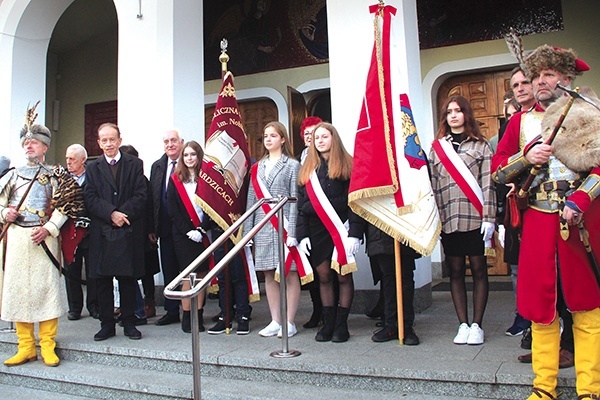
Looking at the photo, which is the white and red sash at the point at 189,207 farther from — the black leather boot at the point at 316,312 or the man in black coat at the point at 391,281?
the man in black coat at the point at 391,281

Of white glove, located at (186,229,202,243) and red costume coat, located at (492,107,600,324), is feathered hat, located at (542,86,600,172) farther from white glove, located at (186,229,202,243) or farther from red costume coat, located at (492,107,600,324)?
white glove, located at (186,229,202,243)

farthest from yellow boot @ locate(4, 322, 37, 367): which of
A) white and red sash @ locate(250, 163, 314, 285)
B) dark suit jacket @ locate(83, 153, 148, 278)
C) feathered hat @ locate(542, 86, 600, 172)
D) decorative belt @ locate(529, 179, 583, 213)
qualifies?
feathered hat @ locate(542, 86, 600, 172)

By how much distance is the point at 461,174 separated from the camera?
3684 millimetres

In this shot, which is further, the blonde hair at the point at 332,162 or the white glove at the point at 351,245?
the blonde hair at the point at 332,162

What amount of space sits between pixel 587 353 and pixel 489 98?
5161 millimetres

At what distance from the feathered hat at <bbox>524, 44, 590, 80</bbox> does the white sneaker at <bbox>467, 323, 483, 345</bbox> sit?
1.73 meters

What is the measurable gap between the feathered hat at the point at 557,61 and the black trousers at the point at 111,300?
3.40 m

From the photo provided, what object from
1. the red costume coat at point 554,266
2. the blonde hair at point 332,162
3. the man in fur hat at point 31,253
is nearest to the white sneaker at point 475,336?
the red costume coat at point 554,266

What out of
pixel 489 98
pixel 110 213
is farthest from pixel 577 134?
pixel 489 98

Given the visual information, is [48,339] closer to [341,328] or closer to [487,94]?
[341,328]

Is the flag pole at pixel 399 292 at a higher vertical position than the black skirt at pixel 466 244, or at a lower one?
lower

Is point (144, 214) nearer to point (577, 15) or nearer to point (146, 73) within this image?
point (146, 73)

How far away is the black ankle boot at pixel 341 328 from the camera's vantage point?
393 cm

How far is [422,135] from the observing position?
198 inches
